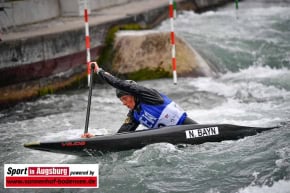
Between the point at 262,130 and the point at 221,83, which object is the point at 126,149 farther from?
the point at 221,83

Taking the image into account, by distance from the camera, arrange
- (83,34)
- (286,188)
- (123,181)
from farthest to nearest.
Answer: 1. (83,34)
2. (123,181)
3. (286,188)

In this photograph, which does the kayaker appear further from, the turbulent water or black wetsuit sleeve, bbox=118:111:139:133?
the turbulent water

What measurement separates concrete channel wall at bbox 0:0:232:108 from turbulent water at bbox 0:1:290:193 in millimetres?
391

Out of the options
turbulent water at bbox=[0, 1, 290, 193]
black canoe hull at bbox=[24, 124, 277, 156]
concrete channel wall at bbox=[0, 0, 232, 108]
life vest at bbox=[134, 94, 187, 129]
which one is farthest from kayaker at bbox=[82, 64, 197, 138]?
concrete channel wall at bbox=[0, 0, 232, 108]

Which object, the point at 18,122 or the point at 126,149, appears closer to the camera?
the point at 126,149

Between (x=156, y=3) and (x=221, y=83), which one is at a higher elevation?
(x=156, y=3)

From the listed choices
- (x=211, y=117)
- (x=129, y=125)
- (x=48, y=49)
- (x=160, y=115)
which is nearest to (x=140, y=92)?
(x=160, y=115)

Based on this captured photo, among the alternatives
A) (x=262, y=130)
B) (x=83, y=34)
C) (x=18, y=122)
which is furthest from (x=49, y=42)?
(x=262, y=130)

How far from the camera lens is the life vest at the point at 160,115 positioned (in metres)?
7.09

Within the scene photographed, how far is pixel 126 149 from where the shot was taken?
7164 mm

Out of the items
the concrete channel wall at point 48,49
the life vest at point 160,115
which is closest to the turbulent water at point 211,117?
the life vest at point 160,115

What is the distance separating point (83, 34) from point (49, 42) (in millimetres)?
839

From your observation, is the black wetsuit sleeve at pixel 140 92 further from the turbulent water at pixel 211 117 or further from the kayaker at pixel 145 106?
the turbulent water at pixel 211 117

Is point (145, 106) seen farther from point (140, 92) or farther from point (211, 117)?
point (211, 117)
